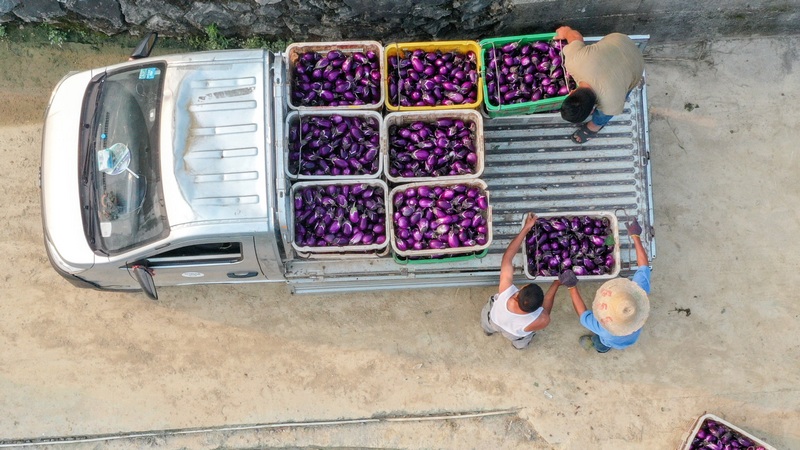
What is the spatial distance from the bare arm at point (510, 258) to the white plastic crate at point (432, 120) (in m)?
0.61

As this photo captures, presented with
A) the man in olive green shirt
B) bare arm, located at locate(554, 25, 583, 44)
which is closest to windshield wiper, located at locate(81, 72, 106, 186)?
the man in olive green shirt

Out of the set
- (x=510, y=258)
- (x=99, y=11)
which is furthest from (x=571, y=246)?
(x=99, y=11)

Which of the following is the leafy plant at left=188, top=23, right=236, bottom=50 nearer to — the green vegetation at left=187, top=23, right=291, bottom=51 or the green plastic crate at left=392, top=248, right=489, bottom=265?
the green vegetation at left=187, top=23, right=291, bottom=51

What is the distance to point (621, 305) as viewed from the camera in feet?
15.0

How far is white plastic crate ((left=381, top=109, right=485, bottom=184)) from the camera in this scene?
5145 mm

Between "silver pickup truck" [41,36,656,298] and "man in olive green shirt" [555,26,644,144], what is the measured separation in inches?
23.3

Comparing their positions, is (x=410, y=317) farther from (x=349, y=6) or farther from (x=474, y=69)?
(x=349, y=6)

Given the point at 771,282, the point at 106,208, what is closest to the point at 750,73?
the point at 771,282

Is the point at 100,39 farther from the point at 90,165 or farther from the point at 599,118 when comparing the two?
the point at 599,118

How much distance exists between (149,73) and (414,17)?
98.9 inches

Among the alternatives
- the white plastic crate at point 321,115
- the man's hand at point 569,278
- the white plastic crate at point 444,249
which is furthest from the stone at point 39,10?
the man's hand at point 569,278

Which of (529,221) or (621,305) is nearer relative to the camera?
(621,305)

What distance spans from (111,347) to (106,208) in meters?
1.78

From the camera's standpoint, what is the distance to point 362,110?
5258mm
